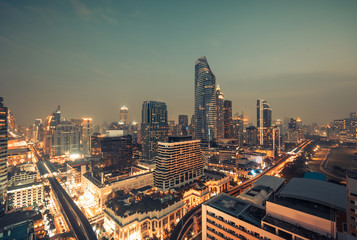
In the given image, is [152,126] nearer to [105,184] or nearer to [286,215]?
[105,184]

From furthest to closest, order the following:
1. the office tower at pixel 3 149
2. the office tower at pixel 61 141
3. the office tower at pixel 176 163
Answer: the office tower at pixel 61 141 < the office tower at pixel 176 163 < the office tower at pixel 3 149

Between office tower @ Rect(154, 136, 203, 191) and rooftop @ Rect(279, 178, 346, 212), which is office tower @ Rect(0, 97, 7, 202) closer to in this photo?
office tower @ Rect(154, 136, 203, 191)

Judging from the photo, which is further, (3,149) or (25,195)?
(25,195)

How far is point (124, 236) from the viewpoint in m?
56.4

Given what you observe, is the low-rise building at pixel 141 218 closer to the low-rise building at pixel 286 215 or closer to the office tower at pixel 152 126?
the low-rise building at pixel 286 215

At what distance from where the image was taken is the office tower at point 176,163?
92.8 m

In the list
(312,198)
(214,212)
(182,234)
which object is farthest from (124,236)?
(312,198)

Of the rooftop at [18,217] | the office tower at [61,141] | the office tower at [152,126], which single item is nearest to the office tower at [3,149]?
the rooftop at [18,217]

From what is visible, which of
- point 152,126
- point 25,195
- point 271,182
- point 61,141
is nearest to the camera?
point 271,182

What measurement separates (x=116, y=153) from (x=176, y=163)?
198 feet

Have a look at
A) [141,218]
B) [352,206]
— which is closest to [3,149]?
[141,218]

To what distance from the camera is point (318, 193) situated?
41.9m

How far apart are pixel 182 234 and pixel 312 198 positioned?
45.6 m

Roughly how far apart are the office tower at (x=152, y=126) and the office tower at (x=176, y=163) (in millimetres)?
62673
